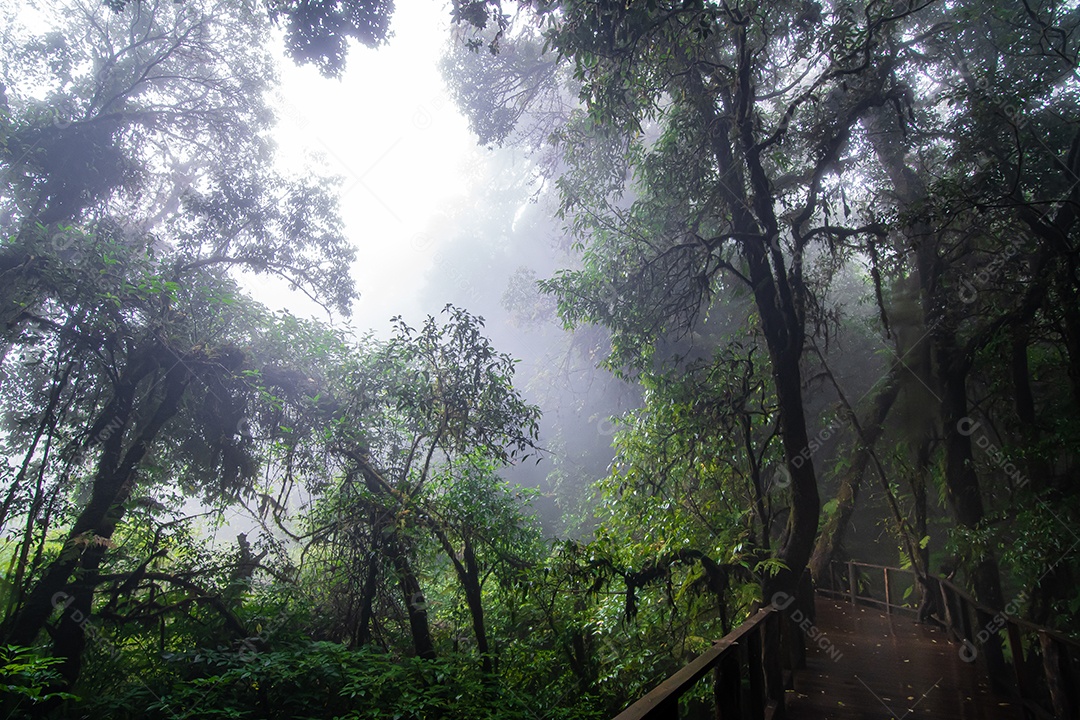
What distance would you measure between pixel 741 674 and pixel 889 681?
3.51 meters

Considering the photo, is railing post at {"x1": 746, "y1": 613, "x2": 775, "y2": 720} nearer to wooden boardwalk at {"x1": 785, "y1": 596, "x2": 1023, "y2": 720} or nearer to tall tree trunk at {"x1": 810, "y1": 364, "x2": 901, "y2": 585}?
wooden boardwalk at {"x1": 785, "y1": 596, "x2": 1023, "y2": 720}

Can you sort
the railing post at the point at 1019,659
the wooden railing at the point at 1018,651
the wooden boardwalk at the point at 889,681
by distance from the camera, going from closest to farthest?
the wooden railing at the point at 1018,651, the railing post at the point at 1019,659, the wooden boardwalk at the point at 889,681

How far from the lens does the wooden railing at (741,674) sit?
2.21 meters

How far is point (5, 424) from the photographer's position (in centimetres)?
1045

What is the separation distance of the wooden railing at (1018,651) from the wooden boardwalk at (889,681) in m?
0.21

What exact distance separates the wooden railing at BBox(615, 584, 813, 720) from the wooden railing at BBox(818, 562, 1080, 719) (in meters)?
1.74

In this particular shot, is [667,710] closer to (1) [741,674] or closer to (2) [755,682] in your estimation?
(1) [741,674]

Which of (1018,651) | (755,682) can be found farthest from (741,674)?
(1018,651)

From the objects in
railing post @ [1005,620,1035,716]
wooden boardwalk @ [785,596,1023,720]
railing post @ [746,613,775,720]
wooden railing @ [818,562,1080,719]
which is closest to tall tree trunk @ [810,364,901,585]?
wooden railing @ [818,562,1080,719]

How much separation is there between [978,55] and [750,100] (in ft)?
21.7

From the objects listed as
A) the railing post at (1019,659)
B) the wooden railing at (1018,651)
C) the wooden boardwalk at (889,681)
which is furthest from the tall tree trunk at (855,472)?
the railing post at (1019,659)

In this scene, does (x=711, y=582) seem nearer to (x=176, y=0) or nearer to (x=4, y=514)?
(x=4, y=514)

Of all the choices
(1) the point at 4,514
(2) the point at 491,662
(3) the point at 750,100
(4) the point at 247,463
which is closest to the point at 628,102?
(3) the point at 750,100

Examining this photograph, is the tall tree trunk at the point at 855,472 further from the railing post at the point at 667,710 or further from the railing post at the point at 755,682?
the railing post at the point at 667,710
